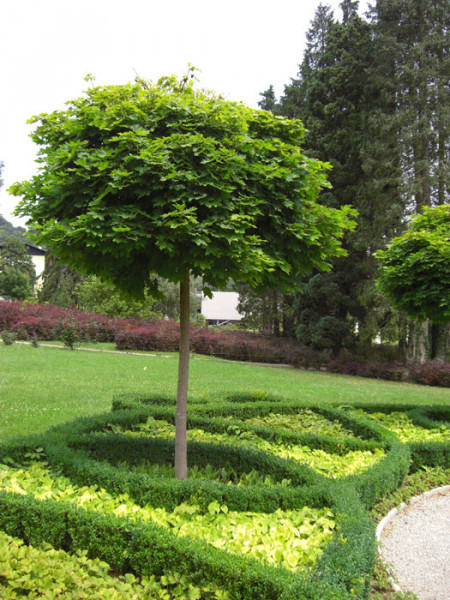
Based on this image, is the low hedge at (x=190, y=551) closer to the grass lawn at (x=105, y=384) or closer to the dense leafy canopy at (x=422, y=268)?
the grass lawn at (x=105, y=384)

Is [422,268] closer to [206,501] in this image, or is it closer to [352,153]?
[206,501]

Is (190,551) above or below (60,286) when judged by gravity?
below

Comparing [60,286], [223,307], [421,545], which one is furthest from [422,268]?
[223,307]

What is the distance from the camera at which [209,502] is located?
348 centimetres

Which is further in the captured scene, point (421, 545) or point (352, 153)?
point (352, 153)

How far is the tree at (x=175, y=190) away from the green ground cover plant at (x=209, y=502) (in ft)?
2.34

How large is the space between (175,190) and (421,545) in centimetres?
371

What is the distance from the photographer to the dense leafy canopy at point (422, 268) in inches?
284

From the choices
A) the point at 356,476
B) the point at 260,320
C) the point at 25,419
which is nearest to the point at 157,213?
the point at 356,476

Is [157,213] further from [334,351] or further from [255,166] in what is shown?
[334,351]

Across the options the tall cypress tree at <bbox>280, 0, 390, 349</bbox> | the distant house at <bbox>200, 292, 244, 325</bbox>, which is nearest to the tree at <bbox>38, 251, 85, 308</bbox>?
the distant house at <bbox>200, 292, 244, 325</bbox>

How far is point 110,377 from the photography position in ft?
40.0

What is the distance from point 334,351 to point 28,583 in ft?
59.5

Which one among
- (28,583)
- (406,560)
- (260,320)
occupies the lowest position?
(406,560)
